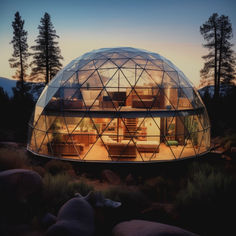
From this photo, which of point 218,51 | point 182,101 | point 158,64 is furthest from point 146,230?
point 218,51

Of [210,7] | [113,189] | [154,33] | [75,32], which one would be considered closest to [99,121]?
[113,189]

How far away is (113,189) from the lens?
7453 millimetres

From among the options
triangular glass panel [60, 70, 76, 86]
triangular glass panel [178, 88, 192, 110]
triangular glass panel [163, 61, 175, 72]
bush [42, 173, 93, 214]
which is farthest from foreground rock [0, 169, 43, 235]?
triangular glass panel [163, 61, 175, 72]

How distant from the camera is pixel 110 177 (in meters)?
10.3

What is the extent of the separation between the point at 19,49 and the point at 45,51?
3.12 metres

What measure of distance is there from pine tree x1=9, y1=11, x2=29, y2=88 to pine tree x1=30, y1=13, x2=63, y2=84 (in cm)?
123

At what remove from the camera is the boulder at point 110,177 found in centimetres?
1014

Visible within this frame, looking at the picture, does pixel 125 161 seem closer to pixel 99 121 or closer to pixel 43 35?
pixel 99 121

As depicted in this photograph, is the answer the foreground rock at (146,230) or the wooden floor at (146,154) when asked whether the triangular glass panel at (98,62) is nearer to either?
the wooden floor at (146,154)

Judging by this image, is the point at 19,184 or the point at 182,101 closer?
the point at 19,184

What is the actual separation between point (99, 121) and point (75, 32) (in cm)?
1496

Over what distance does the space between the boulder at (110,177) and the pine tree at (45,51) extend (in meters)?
20.2

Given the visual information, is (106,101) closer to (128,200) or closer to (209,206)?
(128,200)

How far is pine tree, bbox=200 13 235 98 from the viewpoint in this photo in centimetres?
2464
